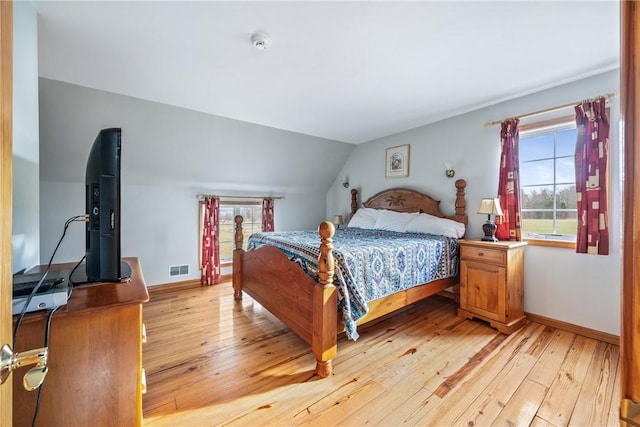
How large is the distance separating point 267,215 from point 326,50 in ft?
9.71

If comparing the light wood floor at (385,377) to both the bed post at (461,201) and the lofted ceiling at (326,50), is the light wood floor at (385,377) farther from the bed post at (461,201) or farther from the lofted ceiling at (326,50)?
the lofted ceiling at (326,50)

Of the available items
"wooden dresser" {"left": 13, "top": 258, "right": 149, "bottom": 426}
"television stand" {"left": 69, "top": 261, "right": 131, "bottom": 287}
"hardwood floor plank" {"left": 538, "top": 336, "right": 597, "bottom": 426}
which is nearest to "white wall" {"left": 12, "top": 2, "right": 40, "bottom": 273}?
"television stand" {"left": 69, "top": 261, "right": 131, "bottom": 287}

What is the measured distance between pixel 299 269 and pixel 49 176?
10.1 ft

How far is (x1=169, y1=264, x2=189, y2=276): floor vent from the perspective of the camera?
366 cm

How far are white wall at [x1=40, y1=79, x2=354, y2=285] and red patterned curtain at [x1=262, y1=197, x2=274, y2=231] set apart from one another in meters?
0.20

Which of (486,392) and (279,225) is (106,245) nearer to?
(486,392)

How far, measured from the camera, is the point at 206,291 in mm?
3578

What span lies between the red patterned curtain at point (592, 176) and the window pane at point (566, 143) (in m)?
0.15

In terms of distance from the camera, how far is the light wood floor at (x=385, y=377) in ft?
4.94

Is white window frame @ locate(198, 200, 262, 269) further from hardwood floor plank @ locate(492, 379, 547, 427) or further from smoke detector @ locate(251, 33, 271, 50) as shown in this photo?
hardwood floor plank @ locate(492, 379, 547, 427)

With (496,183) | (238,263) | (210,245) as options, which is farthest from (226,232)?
(496,183)

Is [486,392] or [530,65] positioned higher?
[530,65]

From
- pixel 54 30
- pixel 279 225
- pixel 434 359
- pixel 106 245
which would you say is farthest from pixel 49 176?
pixel 434 359

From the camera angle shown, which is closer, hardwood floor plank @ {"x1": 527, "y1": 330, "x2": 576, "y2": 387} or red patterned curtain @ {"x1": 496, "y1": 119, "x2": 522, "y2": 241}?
hardwood floor plank @ {"x1": 527, "y1": 330, "x2": 576, "y2": 387}
